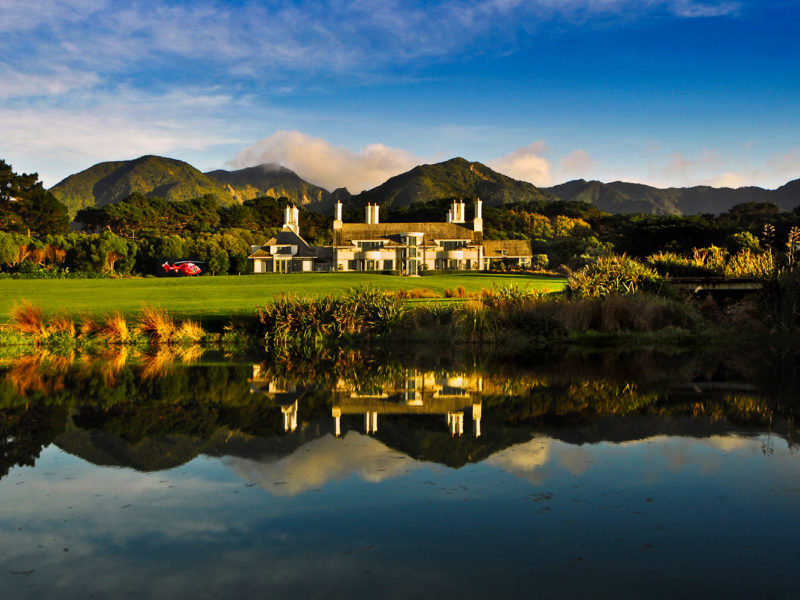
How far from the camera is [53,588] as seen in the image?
15.0 feet

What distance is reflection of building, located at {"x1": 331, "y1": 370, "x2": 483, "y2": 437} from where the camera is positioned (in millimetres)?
9703

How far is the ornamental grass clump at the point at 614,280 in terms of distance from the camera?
907 inches

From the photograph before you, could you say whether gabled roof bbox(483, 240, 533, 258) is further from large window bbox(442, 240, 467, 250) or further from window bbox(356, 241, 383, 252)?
window bbox(356, 241, 383, 252)

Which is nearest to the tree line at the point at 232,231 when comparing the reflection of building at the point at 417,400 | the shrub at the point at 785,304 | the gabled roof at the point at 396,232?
the gabled roof at the point at 396,232

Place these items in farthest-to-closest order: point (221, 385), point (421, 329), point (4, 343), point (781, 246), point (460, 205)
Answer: point (460, 205)
point (781, 246)
point (421, 329)
point (4, 343)
point (221, 385)

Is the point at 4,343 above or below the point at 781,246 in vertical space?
below

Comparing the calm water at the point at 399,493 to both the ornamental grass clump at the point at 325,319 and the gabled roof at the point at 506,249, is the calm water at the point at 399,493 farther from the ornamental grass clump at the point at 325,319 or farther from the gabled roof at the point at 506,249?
the gabled roof at the point at 506,249

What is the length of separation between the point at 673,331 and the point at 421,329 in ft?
24.4

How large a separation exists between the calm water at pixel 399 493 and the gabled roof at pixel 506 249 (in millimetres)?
70601

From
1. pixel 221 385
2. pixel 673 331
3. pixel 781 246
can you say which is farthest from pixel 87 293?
pixel 781 246

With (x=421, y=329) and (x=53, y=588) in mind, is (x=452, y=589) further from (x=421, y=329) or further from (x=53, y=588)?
(x=421, y=329)

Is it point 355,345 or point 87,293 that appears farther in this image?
point 87,293

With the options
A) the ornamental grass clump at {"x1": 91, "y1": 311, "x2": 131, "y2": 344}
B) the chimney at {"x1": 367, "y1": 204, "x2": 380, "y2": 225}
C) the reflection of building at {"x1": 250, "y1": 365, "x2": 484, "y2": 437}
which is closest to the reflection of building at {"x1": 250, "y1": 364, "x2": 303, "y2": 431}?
the reflection of building at {"x1": 250, "y1": 365, "x2": 484, "y2": 437}

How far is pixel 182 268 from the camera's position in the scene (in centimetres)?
7081
